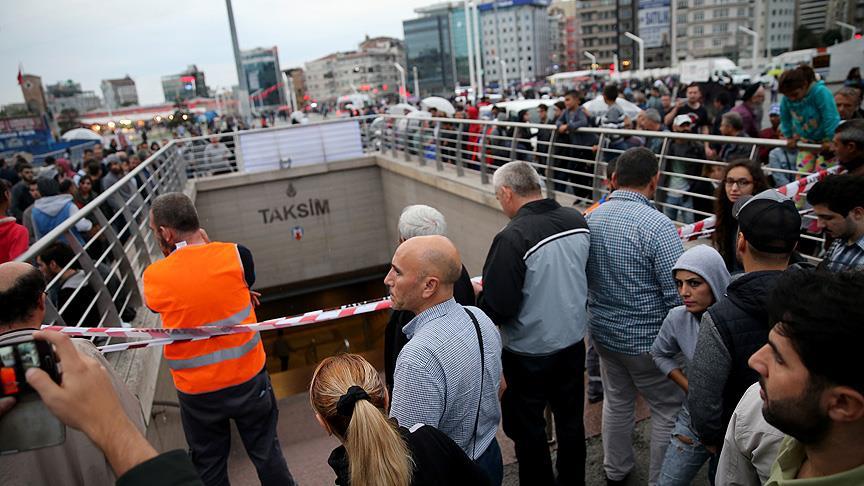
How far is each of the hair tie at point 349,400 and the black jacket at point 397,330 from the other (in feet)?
3.04

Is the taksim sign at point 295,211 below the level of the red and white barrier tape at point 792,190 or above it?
below

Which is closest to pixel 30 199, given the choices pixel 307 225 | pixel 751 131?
pixel 307 225

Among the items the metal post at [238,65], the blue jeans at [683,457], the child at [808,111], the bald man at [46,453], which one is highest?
the metal post at [238,65]

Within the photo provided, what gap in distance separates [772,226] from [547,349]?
1.41m

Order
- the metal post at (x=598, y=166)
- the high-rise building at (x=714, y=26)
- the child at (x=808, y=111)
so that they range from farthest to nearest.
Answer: the high-rise building at (x=714, y=26) → the metal post at (x=598, y=166) → the child at (x=808, y=111)

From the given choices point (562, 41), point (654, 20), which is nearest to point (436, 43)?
point (562, 41)

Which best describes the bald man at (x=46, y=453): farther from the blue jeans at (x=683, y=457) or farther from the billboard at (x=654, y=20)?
the billboard at (x=654, y=20)

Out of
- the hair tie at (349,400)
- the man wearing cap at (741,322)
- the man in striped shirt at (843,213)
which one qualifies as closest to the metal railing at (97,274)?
the hair tie at (349,400)

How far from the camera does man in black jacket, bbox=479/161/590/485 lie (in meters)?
3.24

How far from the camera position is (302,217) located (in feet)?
53.1

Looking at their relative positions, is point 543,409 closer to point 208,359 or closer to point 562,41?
point 208,359

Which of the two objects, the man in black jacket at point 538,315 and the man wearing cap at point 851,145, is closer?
the man in black jacket at point 538,315

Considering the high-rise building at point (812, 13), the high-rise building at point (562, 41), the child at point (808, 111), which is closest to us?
the child at point (808, 111)

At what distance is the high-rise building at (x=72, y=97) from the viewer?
114 meters
